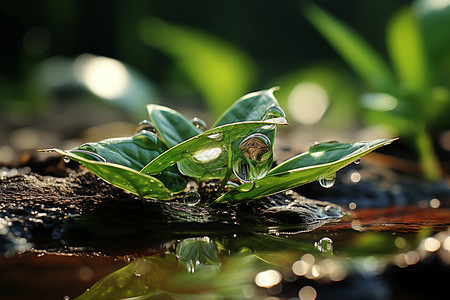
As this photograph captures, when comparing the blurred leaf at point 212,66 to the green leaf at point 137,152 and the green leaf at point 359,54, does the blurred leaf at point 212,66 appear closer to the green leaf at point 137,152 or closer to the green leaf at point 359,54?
the green leaf at point 359,54

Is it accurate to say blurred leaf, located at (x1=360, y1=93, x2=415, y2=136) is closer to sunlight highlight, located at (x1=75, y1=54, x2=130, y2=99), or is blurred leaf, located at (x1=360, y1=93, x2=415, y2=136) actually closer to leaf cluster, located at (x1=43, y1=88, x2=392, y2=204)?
leaf cluster, located at (x1=43, y1=88, x2=392, y2=204)

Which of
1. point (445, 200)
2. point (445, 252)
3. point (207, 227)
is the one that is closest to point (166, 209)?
point (207, 227)

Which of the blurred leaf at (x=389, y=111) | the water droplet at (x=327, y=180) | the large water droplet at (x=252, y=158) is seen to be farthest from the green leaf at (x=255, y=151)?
the blurred leaf at (x=389, y=111)

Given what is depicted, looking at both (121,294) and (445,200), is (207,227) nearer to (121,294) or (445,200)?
(121,294)

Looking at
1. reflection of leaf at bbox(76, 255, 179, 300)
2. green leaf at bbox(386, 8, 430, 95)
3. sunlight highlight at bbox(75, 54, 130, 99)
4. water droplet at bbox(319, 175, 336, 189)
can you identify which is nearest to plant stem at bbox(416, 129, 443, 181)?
green leaf at bbox(386, 8, 430, 95)

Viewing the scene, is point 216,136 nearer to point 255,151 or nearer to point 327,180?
point 255,151

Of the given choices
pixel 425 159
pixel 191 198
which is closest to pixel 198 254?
pixel 191 198
